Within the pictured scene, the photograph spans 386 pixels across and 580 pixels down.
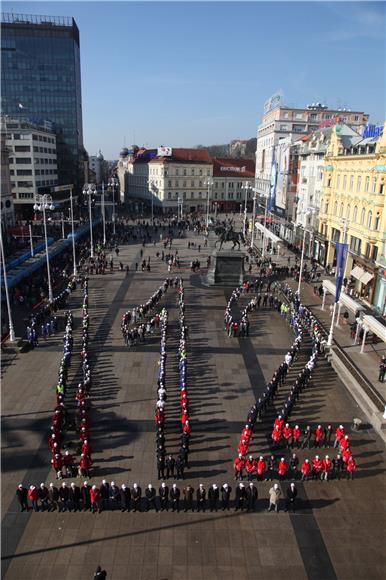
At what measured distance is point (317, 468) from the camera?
51.1 feet

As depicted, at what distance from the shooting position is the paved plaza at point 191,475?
12422 millimetres

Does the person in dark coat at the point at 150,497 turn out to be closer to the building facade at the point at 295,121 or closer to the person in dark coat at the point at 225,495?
the person in dark coat at the point at 225,495

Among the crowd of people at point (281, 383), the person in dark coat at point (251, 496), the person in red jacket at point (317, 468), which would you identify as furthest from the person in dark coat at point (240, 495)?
the person in red jacket at point (317, 468)

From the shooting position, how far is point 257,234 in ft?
246

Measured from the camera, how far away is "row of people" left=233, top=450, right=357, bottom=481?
15.5 metres

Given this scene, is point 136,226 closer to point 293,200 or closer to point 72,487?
point 293,200

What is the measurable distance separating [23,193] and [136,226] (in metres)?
22.2

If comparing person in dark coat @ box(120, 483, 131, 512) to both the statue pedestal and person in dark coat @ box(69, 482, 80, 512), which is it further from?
the statue pedestal

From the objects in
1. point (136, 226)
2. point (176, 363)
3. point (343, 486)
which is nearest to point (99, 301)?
point (176, 363)

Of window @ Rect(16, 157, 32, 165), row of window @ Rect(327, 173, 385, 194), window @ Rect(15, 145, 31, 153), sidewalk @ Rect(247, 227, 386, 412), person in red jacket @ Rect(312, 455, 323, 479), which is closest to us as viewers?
person in red jacket @ Rect(312, 455, 323, 479)

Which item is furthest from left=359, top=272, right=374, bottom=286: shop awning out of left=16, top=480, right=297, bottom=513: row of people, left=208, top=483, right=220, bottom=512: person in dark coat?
left=208, top=483, right=220, bottom=512: person in dark coat

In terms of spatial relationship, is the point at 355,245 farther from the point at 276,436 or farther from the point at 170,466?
the point at 170,466

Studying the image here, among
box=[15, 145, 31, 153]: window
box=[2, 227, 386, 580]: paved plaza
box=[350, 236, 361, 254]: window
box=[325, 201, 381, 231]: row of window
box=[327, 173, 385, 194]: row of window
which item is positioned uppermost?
box=[15, 145, 31, 153]: window

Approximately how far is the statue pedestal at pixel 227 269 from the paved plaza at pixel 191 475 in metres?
15.6
